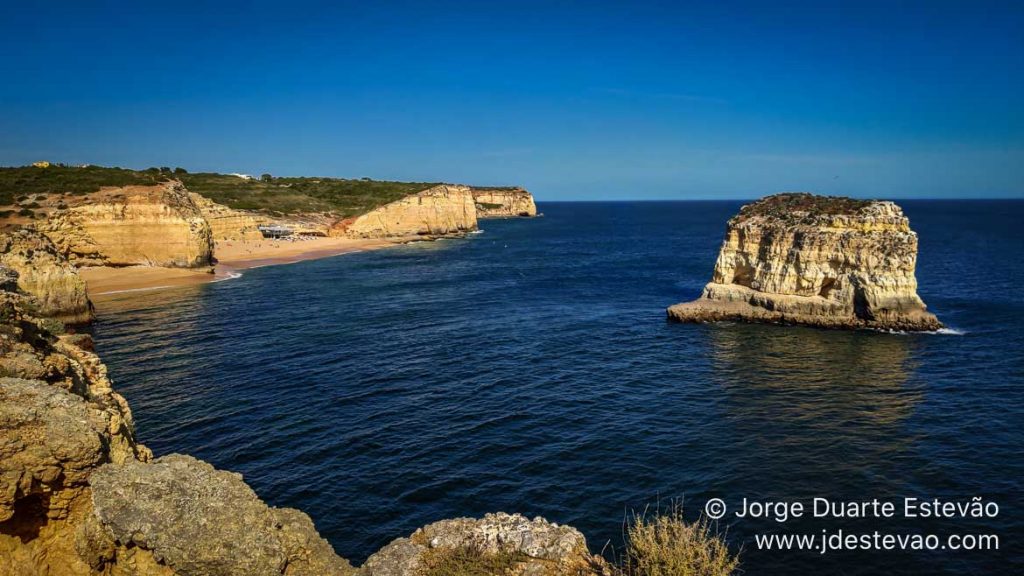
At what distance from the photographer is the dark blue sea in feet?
67.7

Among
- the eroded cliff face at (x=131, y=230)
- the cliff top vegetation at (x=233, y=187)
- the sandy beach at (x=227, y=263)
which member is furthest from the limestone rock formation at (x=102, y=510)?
the cliff top vegetation at (x=233, y=187)

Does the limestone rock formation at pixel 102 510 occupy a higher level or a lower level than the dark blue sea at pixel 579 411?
higher

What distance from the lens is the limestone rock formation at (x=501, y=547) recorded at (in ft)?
36.8

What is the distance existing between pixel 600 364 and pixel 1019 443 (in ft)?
66.8

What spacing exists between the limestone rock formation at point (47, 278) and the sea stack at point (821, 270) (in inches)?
1859

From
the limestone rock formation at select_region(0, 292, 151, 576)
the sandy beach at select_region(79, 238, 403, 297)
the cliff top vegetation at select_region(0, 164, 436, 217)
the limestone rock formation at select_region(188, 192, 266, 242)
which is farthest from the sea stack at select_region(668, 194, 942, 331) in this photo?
the limestone rock formation at select_region(188, 192, 266, 242)

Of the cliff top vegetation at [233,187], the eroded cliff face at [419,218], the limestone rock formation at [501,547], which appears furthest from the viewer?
the eroded cliff face at [419,218]

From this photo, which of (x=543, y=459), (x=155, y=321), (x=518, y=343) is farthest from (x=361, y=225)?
(x=543, y=459)

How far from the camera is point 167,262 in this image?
73.1 m

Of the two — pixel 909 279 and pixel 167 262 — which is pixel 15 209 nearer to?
pixel 167 262

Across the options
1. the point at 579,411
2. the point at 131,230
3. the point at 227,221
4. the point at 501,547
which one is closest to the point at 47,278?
the point at 131,230

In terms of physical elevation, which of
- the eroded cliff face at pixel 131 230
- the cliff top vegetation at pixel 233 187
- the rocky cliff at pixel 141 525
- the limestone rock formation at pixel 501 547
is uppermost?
the cliff top vegetation at pixel 233 187

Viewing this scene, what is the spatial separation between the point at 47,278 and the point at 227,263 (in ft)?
142

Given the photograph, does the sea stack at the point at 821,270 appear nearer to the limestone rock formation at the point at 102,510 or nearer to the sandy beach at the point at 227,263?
the limestone rock formation at the point at 102,510
